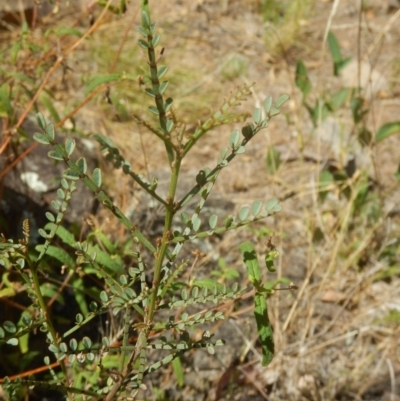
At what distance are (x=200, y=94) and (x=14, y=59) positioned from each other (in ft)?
5.02

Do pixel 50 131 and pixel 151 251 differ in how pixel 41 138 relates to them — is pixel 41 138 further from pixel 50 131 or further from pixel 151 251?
pixel 151 251

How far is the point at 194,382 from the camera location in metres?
1.83

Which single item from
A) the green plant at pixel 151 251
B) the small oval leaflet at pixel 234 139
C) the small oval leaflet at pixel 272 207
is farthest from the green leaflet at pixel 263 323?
the small oval leaflet at pixel 234 139

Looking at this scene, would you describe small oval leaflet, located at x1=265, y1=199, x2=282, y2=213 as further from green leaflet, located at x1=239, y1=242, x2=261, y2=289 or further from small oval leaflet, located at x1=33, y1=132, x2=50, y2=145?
small oval leaflet, located at x1=33, y1=132, x2=50, y2=145

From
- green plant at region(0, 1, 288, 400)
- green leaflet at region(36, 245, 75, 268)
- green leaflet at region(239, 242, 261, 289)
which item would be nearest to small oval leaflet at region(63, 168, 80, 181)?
green plant at region(0, 1, 288, 400)

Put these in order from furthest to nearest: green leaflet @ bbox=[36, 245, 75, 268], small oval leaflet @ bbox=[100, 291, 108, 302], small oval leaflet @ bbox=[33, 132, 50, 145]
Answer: green leaflet @ bbox=[36, 245, 75, 268]
small oval leaflet @ bbox=[100, 291, 108, 302]
small oval leaflet @ bbox=[33, 132, 50, 145]

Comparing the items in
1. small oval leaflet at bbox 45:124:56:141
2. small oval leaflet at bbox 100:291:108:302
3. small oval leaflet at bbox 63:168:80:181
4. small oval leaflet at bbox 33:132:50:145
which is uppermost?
small oval leaflet at bbox 45:124:56:141

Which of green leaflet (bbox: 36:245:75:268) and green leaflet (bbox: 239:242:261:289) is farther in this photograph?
green leaflet (bbox: 36:245:75:268)

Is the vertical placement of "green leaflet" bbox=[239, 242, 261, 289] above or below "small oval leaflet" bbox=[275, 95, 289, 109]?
below

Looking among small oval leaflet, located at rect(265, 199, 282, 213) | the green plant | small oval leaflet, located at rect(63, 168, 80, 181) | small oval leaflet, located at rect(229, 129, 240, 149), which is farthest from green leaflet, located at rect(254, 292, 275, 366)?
small oval leaflet, located at rect(63, 168, 80, 181)

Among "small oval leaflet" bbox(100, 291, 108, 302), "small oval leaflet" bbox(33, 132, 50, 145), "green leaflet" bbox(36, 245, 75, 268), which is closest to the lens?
"small oval leaflet" bbox(33, 132, 50, 145)

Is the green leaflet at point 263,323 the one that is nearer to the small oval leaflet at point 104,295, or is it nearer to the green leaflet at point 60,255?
the small oval leaflet at point 104,295

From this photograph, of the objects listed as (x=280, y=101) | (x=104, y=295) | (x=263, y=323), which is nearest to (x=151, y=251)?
(x=104, y=295)

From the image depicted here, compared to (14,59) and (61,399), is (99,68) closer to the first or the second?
(14,59)
